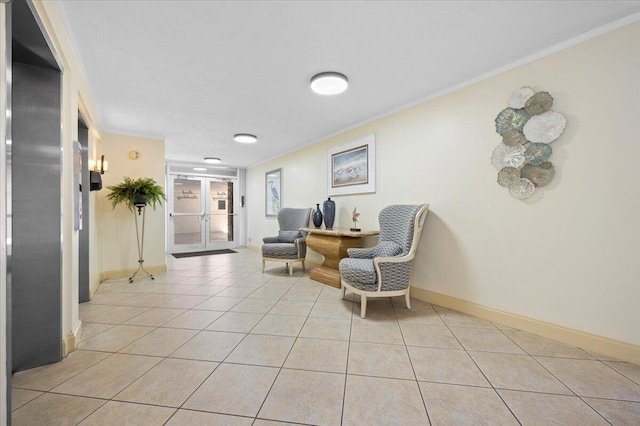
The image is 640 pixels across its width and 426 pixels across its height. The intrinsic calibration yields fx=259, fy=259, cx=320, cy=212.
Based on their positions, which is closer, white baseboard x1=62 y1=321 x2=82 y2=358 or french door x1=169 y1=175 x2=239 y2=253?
white baseboard x1=62 y1=321 x2=82 y2=358

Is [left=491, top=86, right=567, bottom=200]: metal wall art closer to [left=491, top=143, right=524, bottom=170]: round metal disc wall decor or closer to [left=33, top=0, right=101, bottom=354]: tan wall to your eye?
[left=491, top=143, right=524, bottom=170]: round metal disc wall decor

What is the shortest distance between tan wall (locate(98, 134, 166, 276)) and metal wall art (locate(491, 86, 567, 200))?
5.02 metres

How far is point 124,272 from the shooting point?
4.35 meters

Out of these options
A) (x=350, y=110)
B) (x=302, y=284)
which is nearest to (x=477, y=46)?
(x=350, y=110)

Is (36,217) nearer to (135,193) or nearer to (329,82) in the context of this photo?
(135,193)

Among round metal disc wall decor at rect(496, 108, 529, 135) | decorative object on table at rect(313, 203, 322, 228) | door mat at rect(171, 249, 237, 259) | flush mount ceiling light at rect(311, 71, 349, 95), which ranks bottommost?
door mat at rect(171, 249, 237, 259)

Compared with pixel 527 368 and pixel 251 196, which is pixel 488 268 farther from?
pixel 251 196

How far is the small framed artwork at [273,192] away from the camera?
6.28 metres

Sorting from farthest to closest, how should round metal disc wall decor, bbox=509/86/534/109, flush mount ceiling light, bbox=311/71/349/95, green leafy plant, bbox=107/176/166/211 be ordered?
green leafy plant, bbox=107/176/166/211 → flush mount ceiling light, bbox=311/71/349/95 → round metal disc wall decor, bbox=509/86/534/109

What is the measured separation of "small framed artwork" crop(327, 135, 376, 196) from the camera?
388 cm

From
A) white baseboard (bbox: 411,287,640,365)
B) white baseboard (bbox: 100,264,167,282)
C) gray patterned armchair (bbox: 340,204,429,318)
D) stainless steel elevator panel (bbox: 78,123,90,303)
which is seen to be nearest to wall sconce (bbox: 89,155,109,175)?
stainless steel elevator panel (bbox: 78,123,90,303)

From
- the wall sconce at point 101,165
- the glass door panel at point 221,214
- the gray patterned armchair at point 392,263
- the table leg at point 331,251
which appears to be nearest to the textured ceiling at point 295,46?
the wall sconce at point 101,165

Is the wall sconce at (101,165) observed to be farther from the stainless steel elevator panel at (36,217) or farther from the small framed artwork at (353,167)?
the small framed artwork at (353,167)

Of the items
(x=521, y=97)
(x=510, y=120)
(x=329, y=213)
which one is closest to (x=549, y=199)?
(x=510, y=120)
